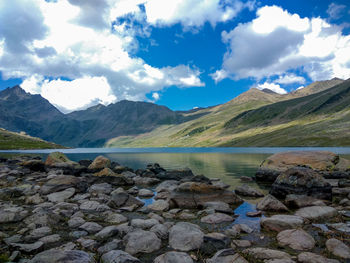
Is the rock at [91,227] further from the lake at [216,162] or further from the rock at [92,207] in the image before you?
the lake at [216,162]

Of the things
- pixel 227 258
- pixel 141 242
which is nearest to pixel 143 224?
pixel 141 242

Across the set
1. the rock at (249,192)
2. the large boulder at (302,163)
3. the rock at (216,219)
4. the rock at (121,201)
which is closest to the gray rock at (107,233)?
the rock at (216,219)

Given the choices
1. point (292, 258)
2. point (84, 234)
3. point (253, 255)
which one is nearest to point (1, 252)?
point (84, 234)

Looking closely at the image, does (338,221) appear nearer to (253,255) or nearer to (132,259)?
(253,255)

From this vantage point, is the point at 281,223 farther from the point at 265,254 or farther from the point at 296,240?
the point at 265,254

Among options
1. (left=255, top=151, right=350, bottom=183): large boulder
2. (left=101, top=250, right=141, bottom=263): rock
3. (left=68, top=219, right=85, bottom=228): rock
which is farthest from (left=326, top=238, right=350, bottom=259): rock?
(left=255, top=151, right=350, bottom=183): large boulder

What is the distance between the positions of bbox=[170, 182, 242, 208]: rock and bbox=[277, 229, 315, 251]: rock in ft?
27.4

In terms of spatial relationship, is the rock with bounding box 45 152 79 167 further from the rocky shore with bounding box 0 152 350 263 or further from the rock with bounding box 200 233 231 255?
Answer: the rock with bounding box 200 233 231 255

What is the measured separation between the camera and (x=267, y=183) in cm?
3244

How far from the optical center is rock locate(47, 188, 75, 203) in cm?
2053

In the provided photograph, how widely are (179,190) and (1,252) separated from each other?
45.6 feet

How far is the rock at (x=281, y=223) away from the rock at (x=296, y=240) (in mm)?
1172

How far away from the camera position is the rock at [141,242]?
10469mm

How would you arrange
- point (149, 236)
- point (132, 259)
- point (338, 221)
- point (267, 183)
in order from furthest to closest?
point (267, 183)
point (338, 221)
point (149, 236)
point (132, 259)
